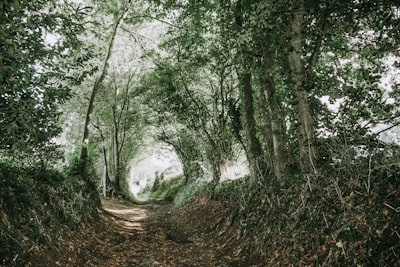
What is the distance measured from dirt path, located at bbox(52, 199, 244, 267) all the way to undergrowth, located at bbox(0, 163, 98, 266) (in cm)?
60

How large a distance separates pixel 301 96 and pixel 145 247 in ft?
21.2

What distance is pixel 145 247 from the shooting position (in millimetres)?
9289

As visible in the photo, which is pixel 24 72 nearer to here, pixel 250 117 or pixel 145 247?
pixel 145 247

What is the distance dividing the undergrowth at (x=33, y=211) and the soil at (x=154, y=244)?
0.53 m

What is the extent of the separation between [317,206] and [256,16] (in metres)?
3.91

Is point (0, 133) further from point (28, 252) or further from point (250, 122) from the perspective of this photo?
point (250, 122)

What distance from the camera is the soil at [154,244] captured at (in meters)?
7.32

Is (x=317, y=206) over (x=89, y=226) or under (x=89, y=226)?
over

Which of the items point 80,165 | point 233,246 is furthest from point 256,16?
point 80,165

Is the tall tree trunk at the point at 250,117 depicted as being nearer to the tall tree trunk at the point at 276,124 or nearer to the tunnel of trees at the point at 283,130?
the tunnel of trees at the point at 283,130

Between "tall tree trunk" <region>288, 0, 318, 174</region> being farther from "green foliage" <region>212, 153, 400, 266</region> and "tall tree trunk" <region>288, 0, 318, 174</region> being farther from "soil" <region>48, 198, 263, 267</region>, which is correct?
"soil" <region>48, 198, 263, 267</region>

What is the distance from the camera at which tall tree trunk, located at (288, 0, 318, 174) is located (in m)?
6.18

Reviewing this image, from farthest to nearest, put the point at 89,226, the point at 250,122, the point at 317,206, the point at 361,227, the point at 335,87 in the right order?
the point at 250,122 → the point at 89,226 → the point at 335,87 → the point at 317,206 → the point at 361,227

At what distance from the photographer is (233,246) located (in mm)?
8125
